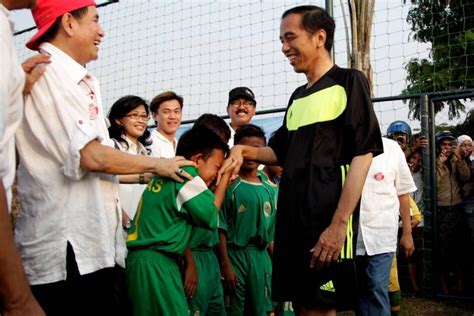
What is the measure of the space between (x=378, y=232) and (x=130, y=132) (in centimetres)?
196

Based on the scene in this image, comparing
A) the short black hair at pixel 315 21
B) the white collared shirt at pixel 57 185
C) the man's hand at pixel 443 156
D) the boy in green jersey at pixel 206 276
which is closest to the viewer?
the white collared shirt at pixel 57 185

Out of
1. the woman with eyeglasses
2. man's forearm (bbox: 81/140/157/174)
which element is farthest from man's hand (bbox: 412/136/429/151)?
man's forearm (bbox: 81/140/157/174)

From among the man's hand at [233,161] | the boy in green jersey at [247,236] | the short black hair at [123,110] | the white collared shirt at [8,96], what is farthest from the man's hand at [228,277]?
the white collared shirt at [8,96]

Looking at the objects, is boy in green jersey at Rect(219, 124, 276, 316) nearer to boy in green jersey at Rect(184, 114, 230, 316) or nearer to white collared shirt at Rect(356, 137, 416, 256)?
boy in green jersey at Rect(184, 114, 230, 316)

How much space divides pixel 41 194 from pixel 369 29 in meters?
6.03

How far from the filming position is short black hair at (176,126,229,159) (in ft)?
11.0

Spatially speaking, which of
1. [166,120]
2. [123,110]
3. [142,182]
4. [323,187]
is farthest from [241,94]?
[323,187]

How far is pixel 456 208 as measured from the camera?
6.75m

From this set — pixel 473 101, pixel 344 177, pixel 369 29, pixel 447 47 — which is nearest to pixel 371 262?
pixel 344 177

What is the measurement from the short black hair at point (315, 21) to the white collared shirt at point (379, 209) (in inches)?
78.7

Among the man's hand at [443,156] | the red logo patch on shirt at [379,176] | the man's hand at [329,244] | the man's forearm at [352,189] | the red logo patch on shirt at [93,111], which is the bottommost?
the man's hand at [329,244]

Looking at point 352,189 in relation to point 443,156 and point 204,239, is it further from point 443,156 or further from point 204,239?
point 443,156

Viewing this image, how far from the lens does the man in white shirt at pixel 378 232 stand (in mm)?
4551

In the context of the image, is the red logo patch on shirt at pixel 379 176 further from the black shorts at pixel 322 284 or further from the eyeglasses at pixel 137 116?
A: the black shorts at pixel 322 284
